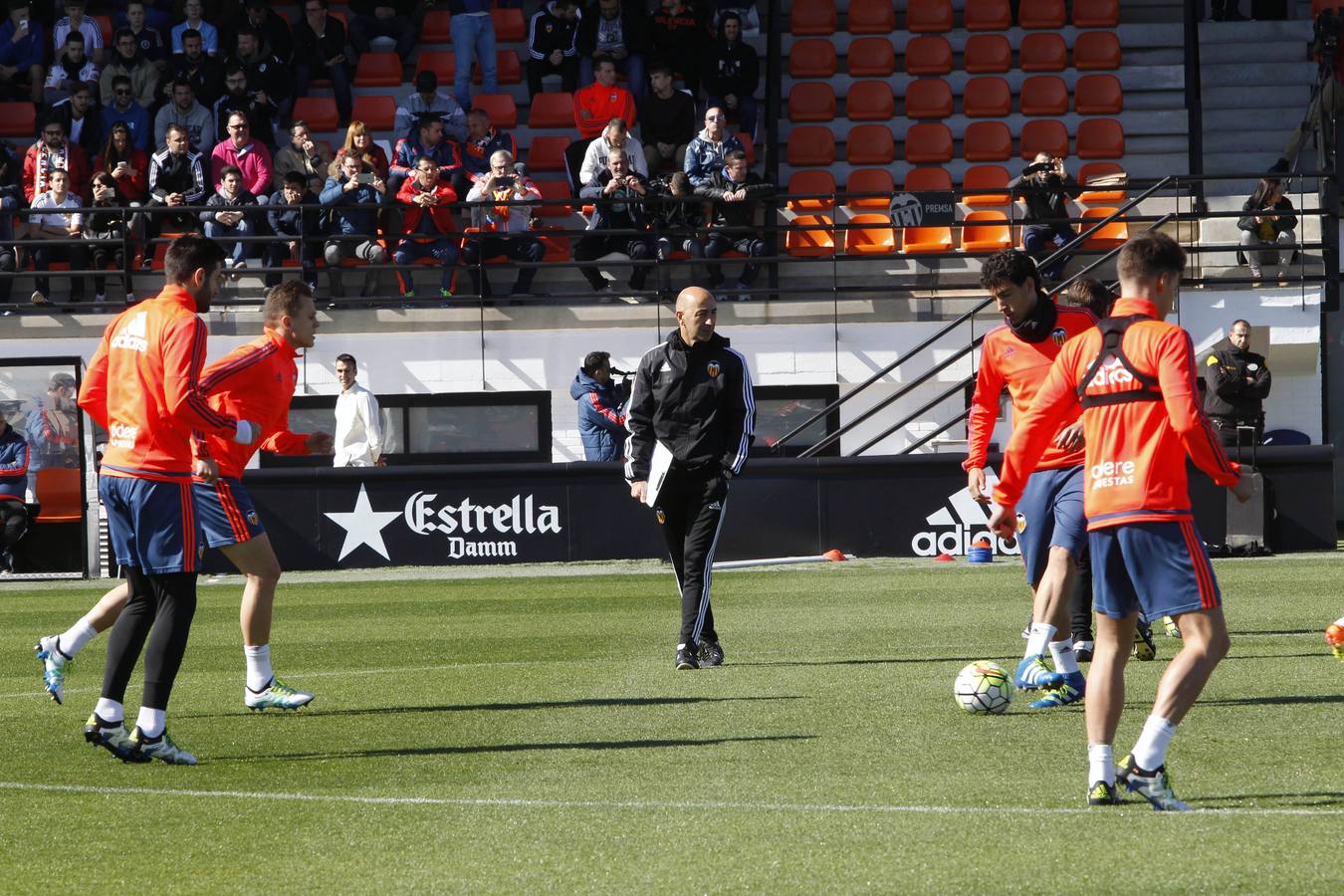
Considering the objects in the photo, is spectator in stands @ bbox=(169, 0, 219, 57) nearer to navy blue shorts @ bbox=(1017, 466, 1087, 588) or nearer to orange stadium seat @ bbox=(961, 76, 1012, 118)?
orange stadium seat @ bbox=(961, 76, 1012, 118)

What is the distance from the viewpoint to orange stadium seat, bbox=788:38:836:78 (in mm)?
25453

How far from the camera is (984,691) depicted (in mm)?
7820

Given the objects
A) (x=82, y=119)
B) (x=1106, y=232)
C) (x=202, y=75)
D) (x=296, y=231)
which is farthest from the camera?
(x=202, y=75)

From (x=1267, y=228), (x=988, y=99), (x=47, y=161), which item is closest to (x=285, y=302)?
(x=1267, y=228)

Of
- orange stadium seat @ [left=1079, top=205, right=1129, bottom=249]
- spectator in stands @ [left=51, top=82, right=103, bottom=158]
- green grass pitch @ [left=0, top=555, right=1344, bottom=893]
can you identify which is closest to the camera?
green grass pitch @ [left=0, top=555, right=1344, bottom=893]

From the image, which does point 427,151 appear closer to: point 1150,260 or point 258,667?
point 258,667

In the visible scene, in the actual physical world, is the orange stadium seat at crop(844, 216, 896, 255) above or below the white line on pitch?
above

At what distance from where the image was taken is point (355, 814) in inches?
233

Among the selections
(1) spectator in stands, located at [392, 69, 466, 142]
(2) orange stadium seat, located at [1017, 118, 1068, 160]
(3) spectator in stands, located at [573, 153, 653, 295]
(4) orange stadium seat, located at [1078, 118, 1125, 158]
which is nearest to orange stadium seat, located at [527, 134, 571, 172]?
(1) spectator in stands, located at [392, 69, 466, 142]

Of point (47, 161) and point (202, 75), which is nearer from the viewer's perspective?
point (47, 161)

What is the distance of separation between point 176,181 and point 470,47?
466 cm

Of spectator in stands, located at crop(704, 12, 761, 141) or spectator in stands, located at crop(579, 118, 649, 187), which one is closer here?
spectator in stands, located at crop(579, 118, 649, 187)

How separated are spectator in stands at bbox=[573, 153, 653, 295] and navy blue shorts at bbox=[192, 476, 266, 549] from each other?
42.8ft

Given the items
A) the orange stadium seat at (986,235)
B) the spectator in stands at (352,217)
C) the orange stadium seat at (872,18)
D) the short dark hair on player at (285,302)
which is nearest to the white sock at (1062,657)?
the short dark hair on player at (285,302)
